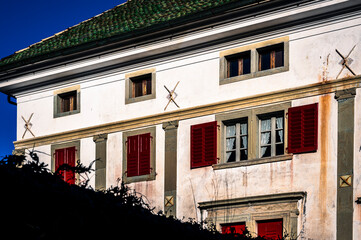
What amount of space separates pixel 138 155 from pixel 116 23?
5.09 meters

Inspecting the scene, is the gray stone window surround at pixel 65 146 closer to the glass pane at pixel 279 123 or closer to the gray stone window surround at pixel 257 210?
the gray stone window surround at pixel 257 210

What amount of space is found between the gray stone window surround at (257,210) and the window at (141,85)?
4517 mm

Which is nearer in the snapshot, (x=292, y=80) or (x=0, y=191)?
(x=0, y=191)

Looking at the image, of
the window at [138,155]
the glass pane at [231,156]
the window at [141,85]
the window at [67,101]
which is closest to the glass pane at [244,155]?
the glass pane at [231,156]

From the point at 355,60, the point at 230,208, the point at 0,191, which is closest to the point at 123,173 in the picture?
the point at 230,208

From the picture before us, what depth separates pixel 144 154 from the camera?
26469 millimetres

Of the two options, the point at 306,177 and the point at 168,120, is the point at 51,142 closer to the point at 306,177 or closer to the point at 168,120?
the point at 168,120

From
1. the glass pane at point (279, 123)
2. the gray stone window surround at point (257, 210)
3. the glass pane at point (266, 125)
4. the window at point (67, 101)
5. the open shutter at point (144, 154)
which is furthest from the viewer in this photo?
the window at point (67, 101)

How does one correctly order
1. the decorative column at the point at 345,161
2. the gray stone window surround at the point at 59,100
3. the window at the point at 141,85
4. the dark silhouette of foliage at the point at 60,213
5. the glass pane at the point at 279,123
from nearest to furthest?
the dark silhouette of foliage at the point at 60,213, the decorative column at the point at 345,161, the glass pane at the point at 279,123, the window at the point at 141,85, the gray stone window surround at the point at 59,100

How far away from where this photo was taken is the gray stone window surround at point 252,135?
23.6m

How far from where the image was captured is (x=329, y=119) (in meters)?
22.8

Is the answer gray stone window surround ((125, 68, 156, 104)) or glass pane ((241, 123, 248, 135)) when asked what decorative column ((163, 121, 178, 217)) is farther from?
glass pane ((241, 123, 248, 135))

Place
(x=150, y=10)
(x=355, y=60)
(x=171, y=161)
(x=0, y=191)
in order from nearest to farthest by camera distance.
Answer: (x=0, y=191)
(x=355, y=60)
(x=171, y=161)
(x=150, y=10)

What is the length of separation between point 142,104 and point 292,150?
233 inches
